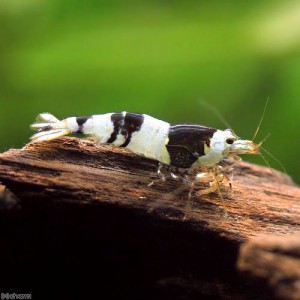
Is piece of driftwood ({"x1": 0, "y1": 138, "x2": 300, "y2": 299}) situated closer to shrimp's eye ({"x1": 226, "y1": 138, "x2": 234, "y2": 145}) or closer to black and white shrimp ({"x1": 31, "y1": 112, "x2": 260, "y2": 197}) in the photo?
black and white shrimp ({"x1": 31, "y1": 112, "x2": 260, "y2": 197})

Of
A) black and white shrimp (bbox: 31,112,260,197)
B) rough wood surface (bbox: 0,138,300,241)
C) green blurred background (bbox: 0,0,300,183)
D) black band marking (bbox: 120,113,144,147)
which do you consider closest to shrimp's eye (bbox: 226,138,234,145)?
black and white shrimp (bbox: 31,112,260,197)

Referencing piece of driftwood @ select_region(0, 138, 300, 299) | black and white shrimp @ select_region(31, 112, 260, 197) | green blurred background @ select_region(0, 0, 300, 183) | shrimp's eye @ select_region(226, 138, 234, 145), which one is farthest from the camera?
green blurred background @ select_region(0, 0, 300, 183)

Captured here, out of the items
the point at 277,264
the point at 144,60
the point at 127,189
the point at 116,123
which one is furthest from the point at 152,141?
the point at 144,60

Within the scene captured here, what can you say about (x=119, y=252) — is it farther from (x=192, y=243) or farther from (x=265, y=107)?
(x=265, y=107)

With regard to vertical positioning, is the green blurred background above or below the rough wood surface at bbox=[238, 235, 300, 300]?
above

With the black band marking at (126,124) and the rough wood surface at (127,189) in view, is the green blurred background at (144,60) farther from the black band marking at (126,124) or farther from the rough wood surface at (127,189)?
the rough wood surface at (127,189)

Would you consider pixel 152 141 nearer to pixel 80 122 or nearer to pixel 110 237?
pixel 80 122

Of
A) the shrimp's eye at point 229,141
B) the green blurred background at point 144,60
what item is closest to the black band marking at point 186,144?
the shrimp's eye at point 229,141
